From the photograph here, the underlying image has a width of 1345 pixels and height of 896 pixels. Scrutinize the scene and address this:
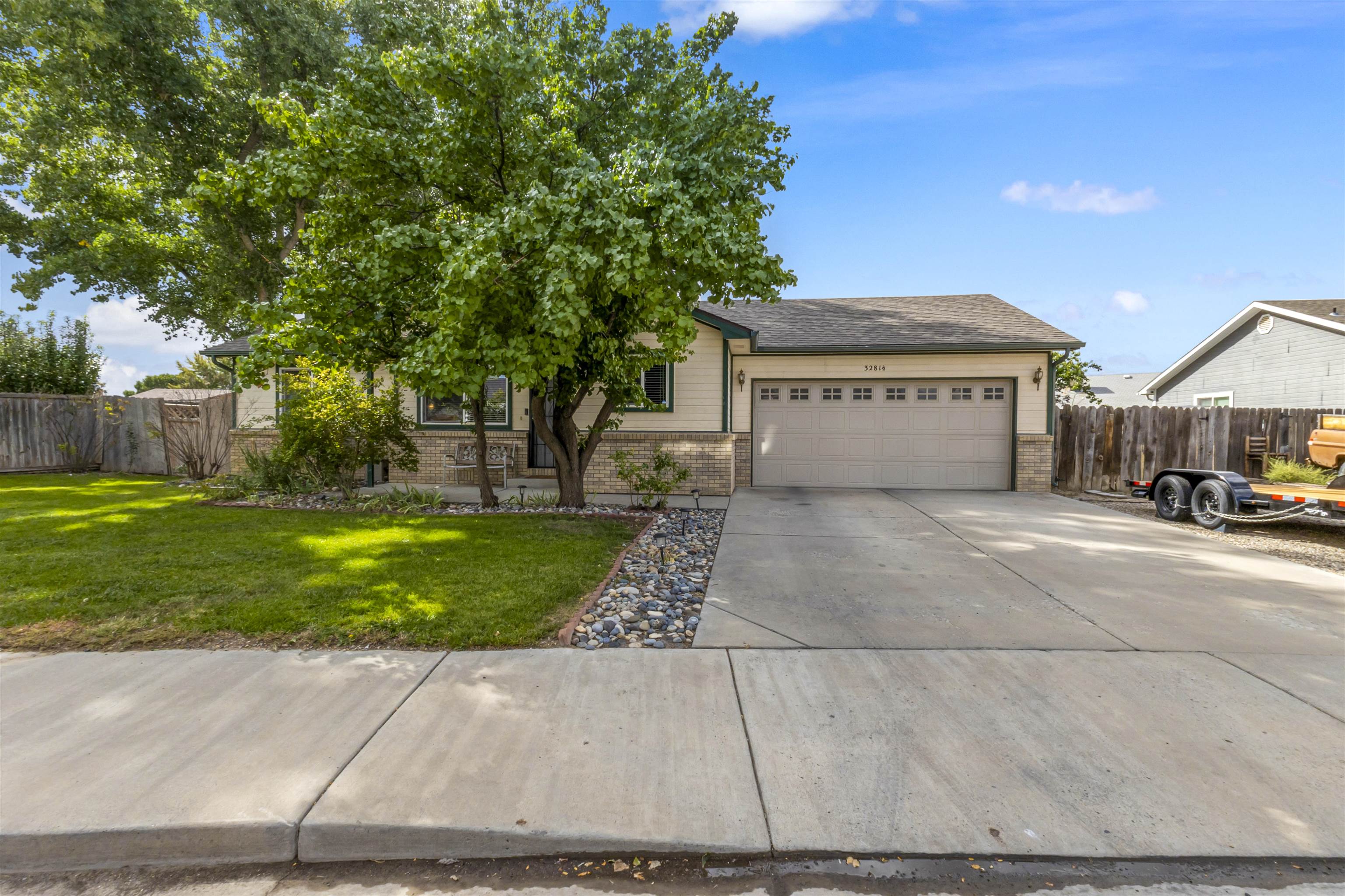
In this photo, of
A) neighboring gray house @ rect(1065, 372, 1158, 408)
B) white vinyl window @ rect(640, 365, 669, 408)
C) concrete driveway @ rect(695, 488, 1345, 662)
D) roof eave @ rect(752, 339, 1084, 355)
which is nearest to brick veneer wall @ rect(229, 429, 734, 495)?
white vinyl window @ rect(640, 365, 669, 408)

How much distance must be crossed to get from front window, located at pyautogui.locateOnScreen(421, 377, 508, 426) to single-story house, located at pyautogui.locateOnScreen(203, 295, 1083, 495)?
3 cm

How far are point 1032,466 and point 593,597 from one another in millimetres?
10595

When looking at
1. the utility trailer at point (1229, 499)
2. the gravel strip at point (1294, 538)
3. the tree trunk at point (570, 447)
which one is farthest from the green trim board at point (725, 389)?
the utility trailer at point (1229, 499)

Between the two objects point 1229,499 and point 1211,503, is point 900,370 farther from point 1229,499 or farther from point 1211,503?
point 1229,499

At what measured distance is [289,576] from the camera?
5.34 meters

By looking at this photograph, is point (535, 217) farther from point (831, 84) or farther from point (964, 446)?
point (964, 446)

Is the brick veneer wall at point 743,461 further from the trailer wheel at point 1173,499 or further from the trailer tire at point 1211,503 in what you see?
the trailer tire at point 1211,503

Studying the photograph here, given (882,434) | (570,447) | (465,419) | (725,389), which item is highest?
(725,389)

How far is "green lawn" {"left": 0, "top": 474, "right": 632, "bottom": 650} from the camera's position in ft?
13.4

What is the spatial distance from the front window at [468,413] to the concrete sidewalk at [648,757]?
8753 millimetres

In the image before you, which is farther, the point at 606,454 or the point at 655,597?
the point at 606,454

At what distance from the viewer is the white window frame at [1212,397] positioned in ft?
54.7

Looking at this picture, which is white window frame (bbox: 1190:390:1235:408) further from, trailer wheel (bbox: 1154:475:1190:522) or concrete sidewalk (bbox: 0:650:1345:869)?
concrete sidewalk (bbox: 0:650:1345:869)

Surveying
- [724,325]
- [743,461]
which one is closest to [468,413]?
[724,325]
